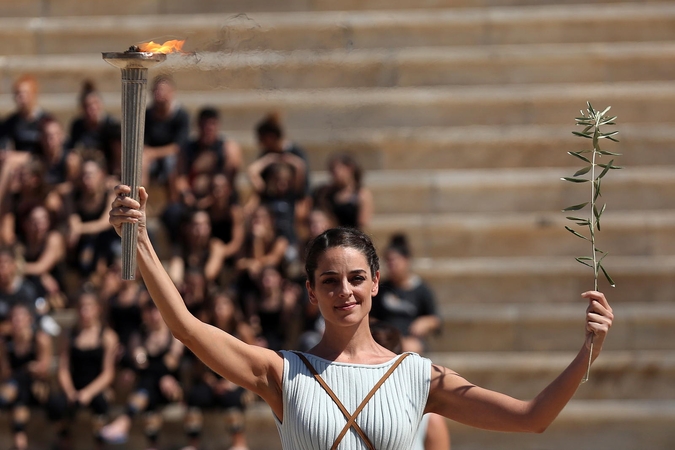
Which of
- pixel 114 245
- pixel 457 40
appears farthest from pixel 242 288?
pixel 457 40

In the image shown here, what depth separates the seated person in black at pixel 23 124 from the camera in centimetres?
1009

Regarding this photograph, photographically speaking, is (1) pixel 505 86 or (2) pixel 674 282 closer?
(2) pixel 674 282

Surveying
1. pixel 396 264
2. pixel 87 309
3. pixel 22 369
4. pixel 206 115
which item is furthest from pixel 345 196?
pixel 22 369

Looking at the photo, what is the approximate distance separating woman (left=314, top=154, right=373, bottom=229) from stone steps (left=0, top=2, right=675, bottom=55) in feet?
6.29

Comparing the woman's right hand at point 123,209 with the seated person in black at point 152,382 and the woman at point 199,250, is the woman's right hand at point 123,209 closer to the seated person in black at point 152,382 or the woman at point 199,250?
the seated person in black at point 152,382

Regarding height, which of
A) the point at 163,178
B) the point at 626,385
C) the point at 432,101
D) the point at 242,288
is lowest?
the point at 626,385

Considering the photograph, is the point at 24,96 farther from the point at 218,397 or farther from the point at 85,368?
the point at 218,397

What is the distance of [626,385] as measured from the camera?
8805 mm

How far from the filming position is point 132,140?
333cm

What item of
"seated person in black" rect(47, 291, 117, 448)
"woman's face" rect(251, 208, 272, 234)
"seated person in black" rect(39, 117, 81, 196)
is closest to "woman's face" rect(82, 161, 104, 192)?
"seated person in black" rect(39, 117, 81, 196)

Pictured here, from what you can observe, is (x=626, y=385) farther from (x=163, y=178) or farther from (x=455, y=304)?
(x=163, y=178)

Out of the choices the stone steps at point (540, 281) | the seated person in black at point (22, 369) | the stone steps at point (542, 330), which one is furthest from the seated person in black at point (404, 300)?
the seated person in black at point (22, 369)

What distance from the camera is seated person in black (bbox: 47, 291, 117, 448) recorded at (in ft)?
27.8

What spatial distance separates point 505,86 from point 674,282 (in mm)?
2608
